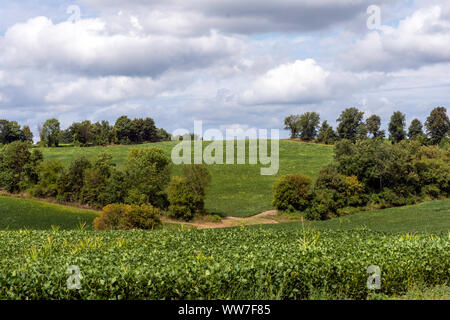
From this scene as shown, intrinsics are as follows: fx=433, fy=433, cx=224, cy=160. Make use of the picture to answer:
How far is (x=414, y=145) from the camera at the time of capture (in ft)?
238

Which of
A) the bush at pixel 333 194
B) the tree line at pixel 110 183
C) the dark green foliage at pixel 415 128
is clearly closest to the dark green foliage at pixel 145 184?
the tree line at pixel 110 183

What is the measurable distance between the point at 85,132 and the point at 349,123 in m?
77.0

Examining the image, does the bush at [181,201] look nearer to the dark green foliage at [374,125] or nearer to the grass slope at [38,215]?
the grass slope at [38,215]

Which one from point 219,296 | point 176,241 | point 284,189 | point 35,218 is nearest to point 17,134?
point 35,218

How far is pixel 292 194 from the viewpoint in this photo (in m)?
53.6

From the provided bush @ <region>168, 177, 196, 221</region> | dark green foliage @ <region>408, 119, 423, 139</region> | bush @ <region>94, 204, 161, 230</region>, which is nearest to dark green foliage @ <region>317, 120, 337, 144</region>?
dark green foliage @ <region>408, 119, 423, 139</region>

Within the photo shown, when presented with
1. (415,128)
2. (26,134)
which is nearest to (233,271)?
(415,128)

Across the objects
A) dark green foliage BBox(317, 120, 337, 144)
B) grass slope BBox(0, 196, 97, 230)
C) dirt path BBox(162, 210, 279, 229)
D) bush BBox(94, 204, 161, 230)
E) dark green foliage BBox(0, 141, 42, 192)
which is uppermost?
dark green foliage BBox(317, 120, 337, 144)

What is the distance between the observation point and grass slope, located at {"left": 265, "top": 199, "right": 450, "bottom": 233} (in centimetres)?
4006

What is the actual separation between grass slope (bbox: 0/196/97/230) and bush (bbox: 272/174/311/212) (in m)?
22.6

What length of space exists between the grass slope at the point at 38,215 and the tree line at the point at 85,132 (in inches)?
2836

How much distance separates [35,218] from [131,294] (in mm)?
42408

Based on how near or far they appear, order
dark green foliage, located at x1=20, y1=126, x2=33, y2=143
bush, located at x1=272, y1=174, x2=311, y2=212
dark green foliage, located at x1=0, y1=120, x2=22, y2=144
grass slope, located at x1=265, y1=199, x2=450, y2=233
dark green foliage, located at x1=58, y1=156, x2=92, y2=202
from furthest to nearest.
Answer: dark green foliage, located at x1=20, y1=126, x2=33, y2=143, dark green foliage, located at x1=0, y1=120, x2=22, y2=144, dark green foliage, located at x1=58, y1=156, x2=92, y2=202, bush, located at x1=272, y1=174, x2=311, y2=212, grass slope, located at x1=265, y1=199, x2=450, y2=233

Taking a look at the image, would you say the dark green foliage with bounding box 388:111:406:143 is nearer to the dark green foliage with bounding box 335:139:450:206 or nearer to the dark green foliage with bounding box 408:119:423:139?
the dark green foliage with bounding box 408:119:423:139
